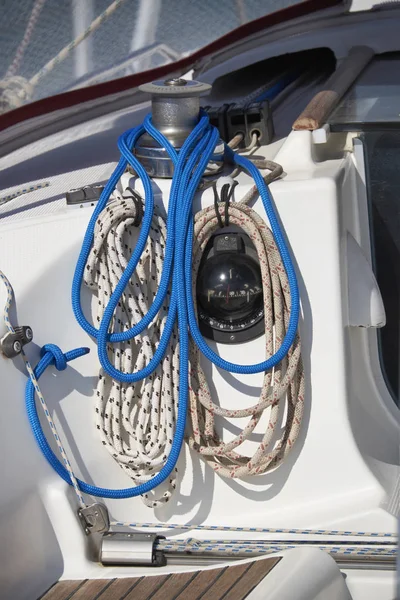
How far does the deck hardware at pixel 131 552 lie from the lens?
1867 millimetres

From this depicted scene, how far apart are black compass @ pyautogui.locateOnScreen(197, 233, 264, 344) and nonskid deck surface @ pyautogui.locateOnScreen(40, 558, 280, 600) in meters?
0.51

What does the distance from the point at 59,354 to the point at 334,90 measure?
1256 millimetres

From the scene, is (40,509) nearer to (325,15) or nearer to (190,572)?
(190,572)

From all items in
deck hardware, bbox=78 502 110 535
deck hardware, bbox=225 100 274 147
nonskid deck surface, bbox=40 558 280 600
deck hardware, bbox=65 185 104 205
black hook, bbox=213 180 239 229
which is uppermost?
deck hardware, bbox=225 100 274 147

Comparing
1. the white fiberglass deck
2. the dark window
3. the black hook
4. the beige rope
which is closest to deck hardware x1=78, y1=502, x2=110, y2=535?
the white fiberglass deck

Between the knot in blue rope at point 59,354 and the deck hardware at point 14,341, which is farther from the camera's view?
the knot in blue rope at point 59,354

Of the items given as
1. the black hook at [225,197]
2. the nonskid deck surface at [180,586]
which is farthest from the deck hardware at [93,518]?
the black hook at [225,197]

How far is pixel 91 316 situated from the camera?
79.2 inches

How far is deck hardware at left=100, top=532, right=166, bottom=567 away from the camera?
187 centimetres

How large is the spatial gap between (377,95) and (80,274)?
119 centimetres

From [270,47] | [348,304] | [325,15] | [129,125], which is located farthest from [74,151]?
[348,304]

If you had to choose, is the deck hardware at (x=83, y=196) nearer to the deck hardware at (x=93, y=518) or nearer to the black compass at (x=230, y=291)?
the black compass at (x=230, y=291)

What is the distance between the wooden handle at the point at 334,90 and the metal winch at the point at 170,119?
0.92 ft

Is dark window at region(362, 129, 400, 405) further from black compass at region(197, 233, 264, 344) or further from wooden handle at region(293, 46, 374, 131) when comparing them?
black compass at region(197, 233, 264, 344)
